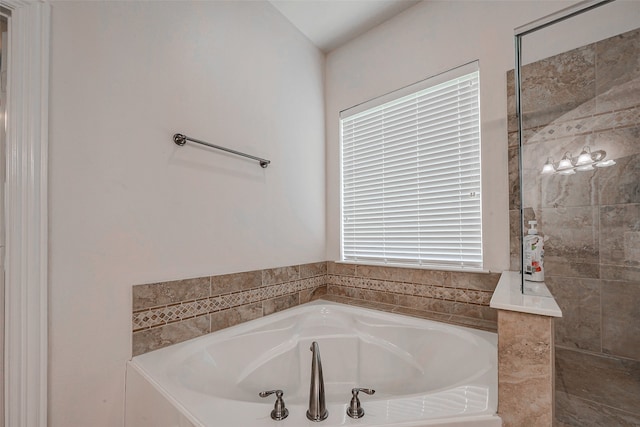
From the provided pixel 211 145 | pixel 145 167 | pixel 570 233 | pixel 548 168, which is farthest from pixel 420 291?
pixel 145 167

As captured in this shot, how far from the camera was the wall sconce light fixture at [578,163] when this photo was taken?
115 centimetres

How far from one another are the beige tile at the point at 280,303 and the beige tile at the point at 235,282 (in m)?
0.15

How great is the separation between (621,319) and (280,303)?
5.23 ft

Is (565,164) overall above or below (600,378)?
above

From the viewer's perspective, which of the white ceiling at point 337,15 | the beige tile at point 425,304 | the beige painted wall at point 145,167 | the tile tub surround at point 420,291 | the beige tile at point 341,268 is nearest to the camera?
the beige painted wall at point 145,167

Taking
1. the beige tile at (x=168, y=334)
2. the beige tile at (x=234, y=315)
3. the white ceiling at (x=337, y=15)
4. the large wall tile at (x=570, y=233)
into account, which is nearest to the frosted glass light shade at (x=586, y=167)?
the large wall tile at (x=570, y=233)

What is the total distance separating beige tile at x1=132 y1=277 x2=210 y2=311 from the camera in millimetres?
1232

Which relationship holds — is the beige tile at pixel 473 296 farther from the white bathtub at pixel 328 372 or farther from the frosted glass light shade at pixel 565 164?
the frosted glass light shade at pixel 565 164

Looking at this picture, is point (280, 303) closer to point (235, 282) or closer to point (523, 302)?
point (235, 282)

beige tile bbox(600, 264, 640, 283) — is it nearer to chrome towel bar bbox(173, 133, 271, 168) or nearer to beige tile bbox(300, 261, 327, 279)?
beige tile bbox(300, 261, 327, 279)

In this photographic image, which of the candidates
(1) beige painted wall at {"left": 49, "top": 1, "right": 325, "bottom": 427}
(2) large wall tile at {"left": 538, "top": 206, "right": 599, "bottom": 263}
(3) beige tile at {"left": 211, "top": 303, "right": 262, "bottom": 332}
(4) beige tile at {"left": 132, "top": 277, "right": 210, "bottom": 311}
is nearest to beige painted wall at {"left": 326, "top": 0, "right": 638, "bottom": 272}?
(2) large wall tile at {"left": 538, "top": 206, "right": 599, "bottom": 263}

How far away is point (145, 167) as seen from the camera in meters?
1.27

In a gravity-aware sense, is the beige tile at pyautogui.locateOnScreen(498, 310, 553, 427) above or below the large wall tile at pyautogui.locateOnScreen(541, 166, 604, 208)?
below

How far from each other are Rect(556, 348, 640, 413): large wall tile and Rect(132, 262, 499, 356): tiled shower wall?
17.4 inches
